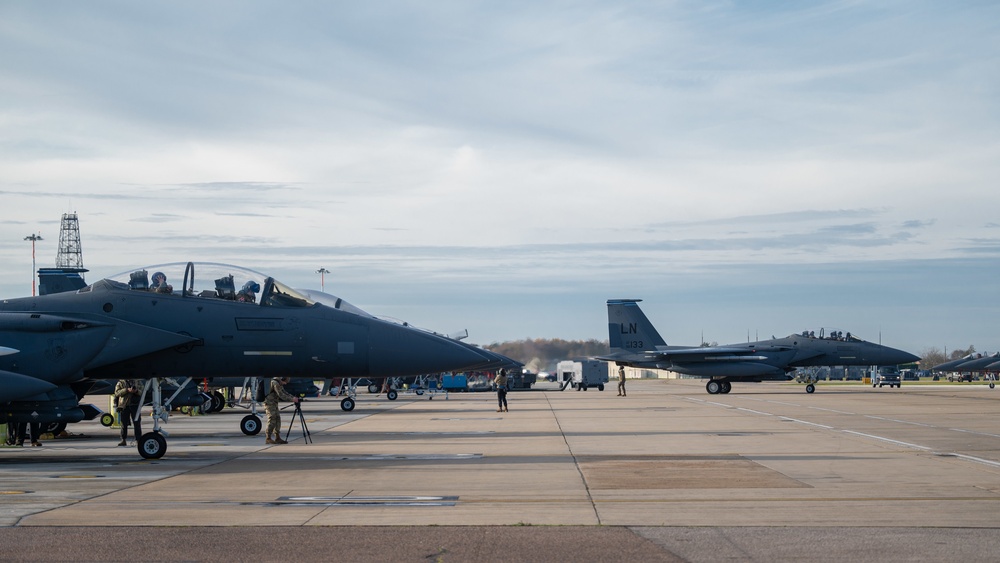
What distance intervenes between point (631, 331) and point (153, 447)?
126 ft

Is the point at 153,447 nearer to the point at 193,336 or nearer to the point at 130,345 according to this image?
the point at 130,345

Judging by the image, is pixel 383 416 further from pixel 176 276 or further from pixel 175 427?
pixel 176 276

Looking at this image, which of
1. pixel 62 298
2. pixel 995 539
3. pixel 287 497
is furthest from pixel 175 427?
pixel 995 539

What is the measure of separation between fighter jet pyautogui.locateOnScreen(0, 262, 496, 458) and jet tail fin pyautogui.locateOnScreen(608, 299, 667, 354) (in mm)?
36316

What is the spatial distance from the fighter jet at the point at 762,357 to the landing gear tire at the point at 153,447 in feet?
118

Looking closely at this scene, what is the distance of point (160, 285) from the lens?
50.9 feet

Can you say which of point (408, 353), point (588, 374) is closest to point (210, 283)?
point (408, 353)

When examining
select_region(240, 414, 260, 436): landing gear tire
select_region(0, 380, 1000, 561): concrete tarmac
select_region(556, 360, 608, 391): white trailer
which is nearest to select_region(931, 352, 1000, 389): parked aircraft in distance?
select_region(556, 360, 608, 391): white trailer

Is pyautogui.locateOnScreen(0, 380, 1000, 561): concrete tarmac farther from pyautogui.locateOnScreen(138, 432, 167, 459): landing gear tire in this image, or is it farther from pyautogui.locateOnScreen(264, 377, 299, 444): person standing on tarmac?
pyautogui.locateOnScreen(264, 377, 299, 444): person standing on tarmac

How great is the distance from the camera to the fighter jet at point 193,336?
48.7 ft

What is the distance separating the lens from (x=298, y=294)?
16.0m

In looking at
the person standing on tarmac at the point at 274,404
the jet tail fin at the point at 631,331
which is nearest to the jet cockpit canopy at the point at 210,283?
the person standing on tarmac at the point at 274,404

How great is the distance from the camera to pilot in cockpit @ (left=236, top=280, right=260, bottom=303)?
51.4 feet

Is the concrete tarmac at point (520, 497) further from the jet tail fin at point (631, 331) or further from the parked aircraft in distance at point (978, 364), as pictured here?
the parked aircraft in distance at point (978, 364)
